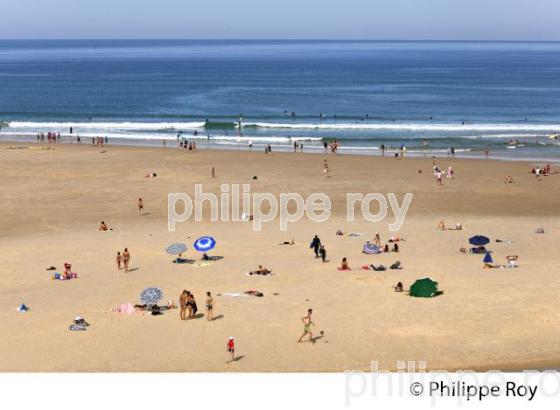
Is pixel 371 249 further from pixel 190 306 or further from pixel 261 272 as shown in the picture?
pixel 190 306

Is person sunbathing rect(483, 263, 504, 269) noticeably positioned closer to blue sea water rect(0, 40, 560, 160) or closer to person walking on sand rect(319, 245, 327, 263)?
person walking on sand rect(319, 245, 327, 263)

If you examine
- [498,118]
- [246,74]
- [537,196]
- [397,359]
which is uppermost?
[246,74]

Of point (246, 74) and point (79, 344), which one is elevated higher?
point (246, 74)

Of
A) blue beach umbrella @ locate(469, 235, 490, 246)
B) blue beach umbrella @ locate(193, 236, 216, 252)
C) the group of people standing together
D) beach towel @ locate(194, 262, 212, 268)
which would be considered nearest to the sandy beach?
beach towel @ locate(194, 262, 212, 268)

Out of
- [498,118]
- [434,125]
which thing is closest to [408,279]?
[434,125]
